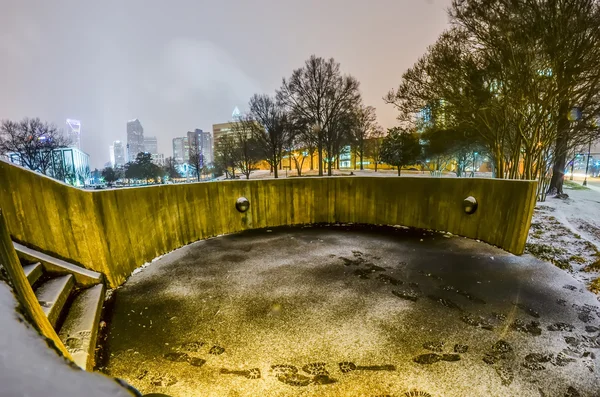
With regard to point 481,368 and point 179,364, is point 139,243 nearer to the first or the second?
point 179,364

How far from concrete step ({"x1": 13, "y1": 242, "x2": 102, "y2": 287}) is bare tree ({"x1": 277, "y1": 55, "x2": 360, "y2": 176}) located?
27.5 meters

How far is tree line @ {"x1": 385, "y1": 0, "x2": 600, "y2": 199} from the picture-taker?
27.3 ft

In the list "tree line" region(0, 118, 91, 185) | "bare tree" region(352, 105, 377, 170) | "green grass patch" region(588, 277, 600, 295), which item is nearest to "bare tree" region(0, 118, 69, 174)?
"tree line" region(0, 118, 91, 185)

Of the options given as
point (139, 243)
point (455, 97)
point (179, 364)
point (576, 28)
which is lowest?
point (179, 364)

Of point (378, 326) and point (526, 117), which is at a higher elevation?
point (526, 117)

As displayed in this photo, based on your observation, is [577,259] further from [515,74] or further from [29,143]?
[29,143]

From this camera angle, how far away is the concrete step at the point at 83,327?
2.35 m

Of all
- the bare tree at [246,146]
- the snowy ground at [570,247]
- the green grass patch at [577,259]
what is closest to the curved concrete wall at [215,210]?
the snowy ground at [570,247]

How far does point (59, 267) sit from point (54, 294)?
63cm

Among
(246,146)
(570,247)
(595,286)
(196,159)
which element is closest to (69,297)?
(595,286)

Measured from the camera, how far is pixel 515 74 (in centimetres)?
942

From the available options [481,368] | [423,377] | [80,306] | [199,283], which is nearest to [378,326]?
[423,377]

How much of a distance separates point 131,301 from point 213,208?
10.5 ft

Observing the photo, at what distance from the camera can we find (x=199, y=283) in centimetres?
403
